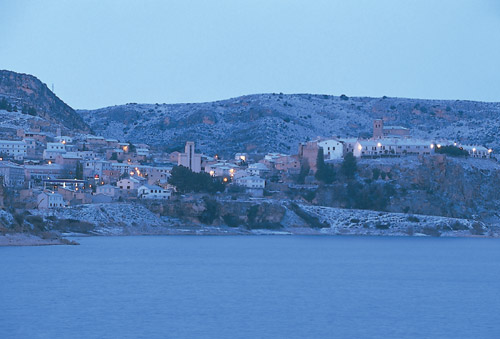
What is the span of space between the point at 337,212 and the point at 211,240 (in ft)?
41.0

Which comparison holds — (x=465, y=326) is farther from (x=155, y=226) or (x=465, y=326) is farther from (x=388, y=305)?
(x=155, y=226)

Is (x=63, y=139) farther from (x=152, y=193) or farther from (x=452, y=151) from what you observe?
(x=452, y=151)

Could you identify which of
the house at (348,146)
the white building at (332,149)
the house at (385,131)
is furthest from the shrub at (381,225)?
the house at (385,131)

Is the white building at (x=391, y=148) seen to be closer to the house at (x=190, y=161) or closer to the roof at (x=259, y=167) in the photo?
the roof at (x=259, y=167)

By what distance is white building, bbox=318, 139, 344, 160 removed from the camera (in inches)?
3819

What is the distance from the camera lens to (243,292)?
43281mm

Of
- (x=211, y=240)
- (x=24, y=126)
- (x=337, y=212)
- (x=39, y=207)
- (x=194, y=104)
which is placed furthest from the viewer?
(x=194, y=104)

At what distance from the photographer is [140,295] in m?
41.4

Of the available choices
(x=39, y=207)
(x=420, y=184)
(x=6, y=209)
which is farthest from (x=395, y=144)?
(x=6, y=209)

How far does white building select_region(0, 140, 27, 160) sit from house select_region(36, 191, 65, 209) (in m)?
22.2

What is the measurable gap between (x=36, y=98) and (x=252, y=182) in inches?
1818

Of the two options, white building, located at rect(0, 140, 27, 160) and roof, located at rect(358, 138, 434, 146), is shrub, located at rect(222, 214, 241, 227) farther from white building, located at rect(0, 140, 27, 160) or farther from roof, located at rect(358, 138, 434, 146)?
white building, located at rect(0, 140, 27, 160)

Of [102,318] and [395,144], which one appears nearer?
[102,318]

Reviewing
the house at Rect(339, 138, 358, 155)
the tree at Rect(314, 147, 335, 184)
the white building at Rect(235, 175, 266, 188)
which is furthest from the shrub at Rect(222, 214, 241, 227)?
the house at Rect(339, 138, 358, 155)
